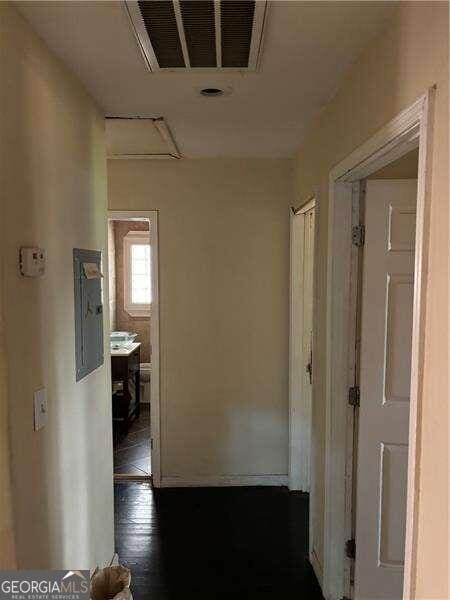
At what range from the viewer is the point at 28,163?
4.50 feet

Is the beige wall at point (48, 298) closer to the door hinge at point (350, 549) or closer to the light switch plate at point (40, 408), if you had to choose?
the light switch plate at point (40, 408)

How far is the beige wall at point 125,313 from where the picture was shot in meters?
5.61

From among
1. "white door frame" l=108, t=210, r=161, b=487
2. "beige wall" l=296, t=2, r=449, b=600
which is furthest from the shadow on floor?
"beige wall" l=296, t=2, r=449, b=600

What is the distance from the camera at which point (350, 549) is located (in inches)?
82.9

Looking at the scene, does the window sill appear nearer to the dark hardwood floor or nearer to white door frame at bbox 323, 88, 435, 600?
the dark hardwood floor

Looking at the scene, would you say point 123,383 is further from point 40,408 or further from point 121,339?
point 40,408

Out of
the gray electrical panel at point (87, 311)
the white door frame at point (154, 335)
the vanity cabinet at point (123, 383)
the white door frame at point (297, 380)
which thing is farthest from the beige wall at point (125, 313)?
the gray electrical panel at point (87, 311)

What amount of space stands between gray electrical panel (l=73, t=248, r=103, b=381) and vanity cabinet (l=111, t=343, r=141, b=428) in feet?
7.44

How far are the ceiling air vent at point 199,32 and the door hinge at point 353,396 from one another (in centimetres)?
145

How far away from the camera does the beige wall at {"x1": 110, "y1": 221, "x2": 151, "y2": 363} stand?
5605 mm

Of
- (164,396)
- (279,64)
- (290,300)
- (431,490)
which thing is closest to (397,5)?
(279,64)

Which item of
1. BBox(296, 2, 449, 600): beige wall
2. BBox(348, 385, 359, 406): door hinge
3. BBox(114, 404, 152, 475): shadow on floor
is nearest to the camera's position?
BBox(296, 2, 449, 600): beige wall

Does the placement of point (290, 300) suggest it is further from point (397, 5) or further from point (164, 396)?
point (397, 5)

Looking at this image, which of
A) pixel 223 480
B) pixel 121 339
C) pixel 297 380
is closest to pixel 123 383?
pixel 121 339
